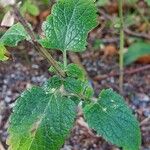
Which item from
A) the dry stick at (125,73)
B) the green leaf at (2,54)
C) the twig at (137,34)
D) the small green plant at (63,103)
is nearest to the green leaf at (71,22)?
the small green plant at (63,103)

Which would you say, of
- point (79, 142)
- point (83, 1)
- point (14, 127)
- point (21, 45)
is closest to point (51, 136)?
point (14, 127)

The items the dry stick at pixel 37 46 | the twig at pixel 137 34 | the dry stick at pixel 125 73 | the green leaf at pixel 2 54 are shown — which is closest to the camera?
the dry stick at pixel 37 46

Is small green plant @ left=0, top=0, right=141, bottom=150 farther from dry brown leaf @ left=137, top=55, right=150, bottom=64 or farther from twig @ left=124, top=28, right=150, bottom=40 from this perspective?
twig @ left=124, top=28, right=150, bottom=40

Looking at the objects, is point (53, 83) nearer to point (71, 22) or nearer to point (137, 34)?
point (71, 22)

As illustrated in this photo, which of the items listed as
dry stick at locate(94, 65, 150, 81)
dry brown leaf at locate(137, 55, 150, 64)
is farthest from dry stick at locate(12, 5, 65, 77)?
dry brown leaf at locate(137, 55, 150, 64)

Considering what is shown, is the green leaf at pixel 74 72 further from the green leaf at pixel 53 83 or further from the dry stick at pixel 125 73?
the dry stick at pixel 125 73

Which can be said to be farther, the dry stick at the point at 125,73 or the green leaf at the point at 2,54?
the dry stick at the point at 125,73

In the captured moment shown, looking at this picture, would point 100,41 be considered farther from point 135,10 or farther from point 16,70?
point 16,70

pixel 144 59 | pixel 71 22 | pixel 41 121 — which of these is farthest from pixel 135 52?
pixel 41 121
